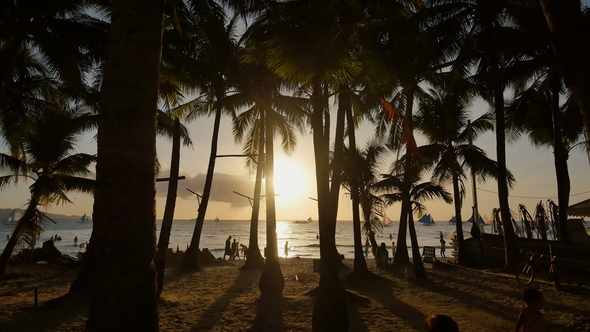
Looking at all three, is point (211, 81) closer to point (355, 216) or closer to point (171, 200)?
point (171, 200)

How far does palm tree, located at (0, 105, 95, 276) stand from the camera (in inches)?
582

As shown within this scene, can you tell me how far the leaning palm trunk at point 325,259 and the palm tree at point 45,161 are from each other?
11586 millimetres

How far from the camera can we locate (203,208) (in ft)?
Result: 62.0

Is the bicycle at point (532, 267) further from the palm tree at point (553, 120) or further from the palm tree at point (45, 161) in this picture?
the palm tree at point (45, 161)

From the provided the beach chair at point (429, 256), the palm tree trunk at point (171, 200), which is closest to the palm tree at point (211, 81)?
the palm tree trunk at point (171, 200)

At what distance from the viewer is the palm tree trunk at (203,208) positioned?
18406 mm

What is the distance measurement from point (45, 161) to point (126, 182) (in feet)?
46.8

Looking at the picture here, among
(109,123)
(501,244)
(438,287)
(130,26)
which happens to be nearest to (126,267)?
(109,123)

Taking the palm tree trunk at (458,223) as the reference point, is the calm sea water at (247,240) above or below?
below

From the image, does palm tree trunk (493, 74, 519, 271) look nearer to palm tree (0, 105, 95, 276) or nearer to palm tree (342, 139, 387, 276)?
palm tree (342, 139, 387, 276)

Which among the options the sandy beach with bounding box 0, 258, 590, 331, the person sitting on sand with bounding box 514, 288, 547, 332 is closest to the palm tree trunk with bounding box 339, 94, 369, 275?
the sandy beach with bounding box 0, 258, 590, 331

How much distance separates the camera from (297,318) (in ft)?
29.2

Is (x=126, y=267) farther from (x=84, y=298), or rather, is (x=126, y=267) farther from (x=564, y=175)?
(x=564, y=175)

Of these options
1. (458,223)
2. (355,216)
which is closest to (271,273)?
(355,216)
